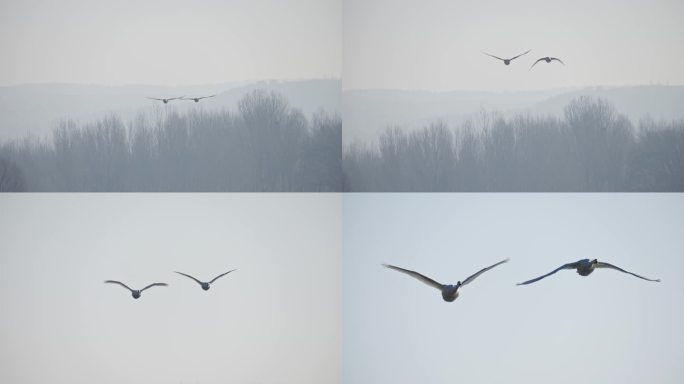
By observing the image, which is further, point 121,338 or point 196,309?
point 196,309

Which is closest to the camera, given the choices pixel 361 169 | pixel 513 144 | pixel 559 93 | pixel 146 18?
pixel 559 93

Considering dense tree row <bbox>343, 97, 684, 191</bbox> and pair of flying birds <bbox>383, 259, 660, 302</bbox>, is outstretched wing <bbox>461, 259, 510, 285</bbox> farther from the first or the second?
dense tree row <bbox>343, 97, 684, 191</bbox>

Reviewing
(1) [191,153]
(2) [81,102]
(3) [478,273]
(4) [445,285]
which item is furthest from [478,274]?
(2) [81,102]

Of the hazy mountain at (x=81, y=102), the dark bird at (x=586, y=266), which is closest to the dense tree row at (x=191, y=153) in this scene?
the hazy mountain at (x=81, y=102)

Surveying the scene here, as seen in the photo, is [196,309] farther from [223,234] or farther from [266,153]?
[266,153]

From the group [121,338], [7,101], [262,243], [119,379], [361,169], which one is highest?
[7,101]

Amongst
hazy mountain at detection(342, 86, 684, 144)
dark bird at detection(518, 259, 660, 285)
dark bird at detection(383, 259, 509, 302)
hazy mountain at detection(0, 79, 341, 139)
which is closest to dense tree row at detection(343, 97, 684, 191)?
hazy mountain at detection(342, 86, 684, 144)

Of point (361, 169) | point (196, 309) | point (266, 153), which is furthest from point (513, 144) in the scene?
point (196, 309)
